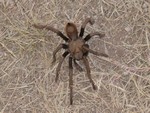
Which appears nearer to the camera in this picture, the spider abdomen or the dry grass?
the spider abdomen

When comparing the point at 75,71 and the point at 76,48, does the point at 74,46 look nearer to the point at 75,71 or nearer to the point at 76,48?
the point at 76,48

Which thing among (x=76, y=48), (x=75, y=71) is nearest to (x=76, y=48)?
(x=76, y=48)

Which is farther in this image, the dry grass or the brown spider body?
the dry grass

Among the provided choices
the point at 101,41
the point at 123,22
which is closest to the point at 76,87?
the point at 101,41

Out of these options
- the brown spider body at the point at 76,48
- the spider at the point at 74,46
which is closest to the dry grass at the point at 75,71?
the spider at the point at 74,46

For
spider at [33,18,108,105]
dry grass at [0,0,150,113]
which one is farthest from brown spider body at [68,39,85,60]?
dry grass at [0,0,150,113]

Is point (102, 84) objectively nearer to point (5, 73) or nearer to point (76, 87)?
point (76, 87)

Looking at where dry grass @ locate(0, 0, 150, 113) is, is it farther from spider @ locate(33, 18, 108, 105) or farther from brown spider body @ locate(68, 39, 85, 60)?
brown spider body @ locate(68, 39, 85, 60)

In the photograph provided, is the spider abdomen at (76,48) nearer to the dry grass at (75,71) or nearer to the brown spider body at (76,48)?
the brown spider body at (76,48)
